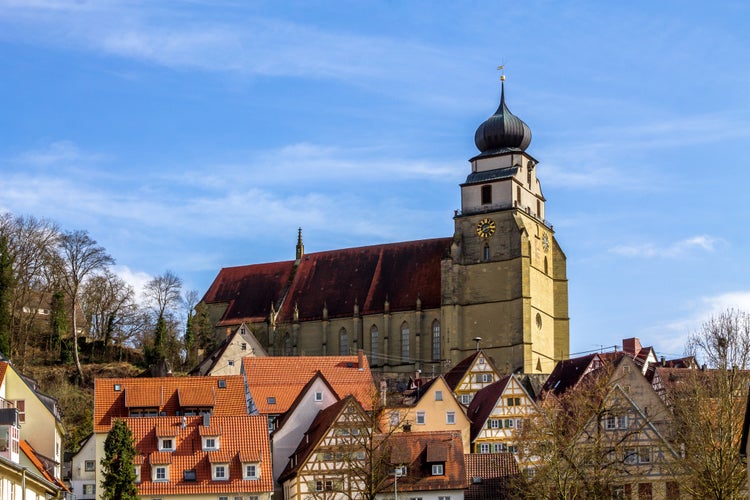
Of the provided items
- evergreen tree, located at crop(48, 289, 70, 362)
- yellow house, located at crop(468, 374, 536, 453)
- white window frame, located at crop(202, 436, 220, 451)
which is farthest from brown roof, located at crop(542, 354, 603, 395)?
evergreen tree, located at crop(48, 289, 70, 362)

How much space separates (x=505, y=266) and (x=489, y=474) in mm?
43221

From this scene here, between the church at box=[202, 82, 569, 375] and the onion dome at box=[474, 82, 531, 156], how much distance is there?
0.25 feet

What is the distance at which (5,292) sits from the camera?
96.1 meters

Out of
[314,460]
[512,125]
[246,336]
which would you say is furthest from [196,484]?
[512,125]

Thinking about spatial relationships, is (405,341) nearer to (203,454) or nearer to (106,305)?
(106,305)

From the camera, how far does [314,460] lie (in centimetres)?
6550

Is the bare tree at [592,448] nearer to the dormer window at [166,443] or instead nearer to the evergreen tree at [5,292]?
the dormer window at [166,443]

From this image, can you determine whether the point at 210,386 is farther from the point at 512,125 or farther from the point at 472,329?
the point at 512,125

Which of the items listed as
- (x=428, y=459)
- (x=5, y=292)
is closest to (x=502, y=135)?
(x=5, y=292)

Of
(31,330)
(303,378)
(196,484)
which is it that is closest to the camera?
(196,484)

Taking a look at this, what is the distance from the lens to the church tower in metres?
106

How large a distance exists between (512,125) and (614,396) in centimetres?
5051

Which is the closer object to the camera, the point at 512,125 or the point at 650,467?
the point at 650,467

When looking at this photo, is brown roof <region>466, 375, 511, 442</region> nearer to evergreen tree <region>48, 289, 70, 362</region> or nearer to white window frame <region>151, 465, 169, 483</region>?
white window frame <region>151, 465, 169, 483</region>
